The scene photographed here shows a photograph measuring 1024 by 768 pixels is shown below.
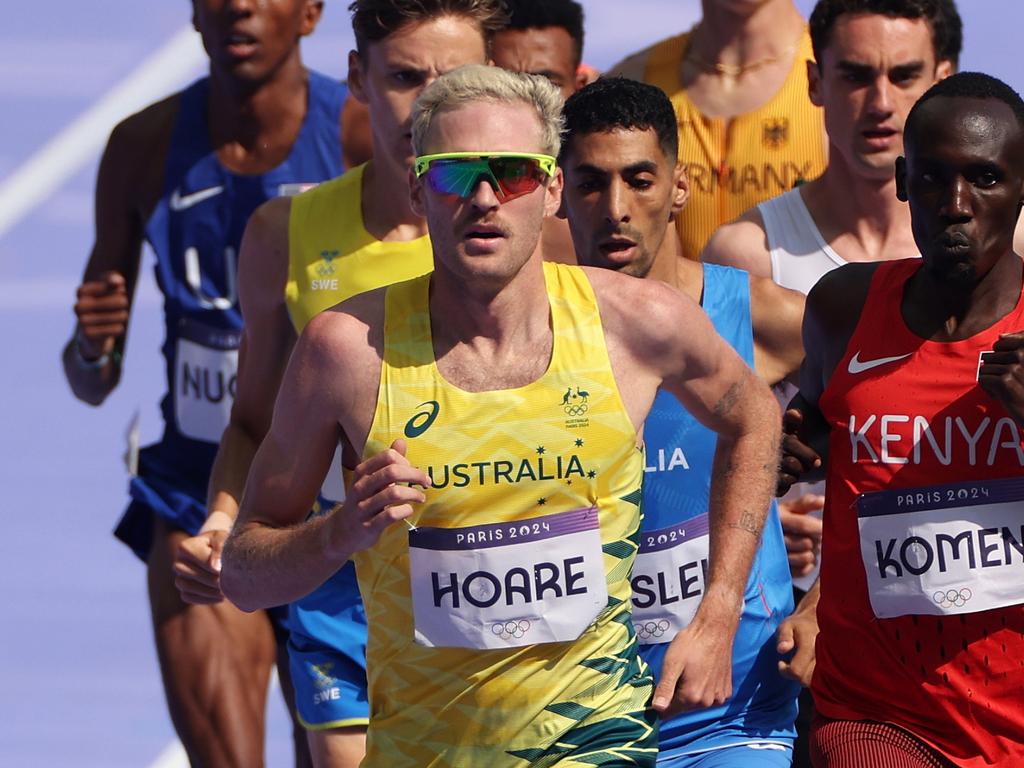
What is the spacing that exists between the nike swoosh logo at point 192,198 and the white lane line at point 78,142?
251 inches

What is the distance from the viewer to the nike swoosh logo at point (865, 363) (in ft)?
18.4

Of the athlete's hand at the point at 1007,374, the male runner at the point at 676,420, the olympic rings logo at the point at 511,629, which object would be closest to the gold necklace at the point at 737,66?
the male runner at the point at 676,420

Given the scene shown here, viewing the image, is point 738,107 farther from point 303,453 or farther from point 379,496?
point 379,496

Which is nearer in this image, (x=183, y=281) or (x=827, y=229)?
(x=827, y=229)

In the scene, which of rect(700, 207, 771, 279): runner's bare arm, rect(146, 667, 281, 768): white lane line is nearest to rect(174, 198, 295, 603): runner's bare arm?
rect(700, 207, 771, 279): runner's bare arm

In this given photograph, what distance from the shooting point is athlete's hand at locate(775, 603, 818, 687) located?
20.1ft

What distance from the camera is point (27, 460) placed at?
43.5 feet

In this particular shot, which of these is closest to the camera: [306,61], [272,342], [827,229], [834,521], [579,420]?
[579,420]

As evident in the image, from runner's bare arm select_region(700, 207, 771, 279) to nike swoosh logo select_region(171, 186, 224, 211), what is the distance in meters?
1.84

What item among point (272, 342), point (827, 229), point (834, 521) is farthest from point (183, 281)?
point (834, 521)

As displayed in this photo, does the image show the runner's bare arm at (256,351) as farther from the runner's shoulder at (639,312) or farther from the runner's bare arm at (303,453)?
the runner's shoulder at (639,312)

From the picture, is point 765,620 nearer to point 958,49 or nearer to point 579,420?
point 579,420

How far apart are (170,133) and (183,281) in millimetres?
636

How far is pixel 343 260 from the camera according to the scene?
23.3 ft
